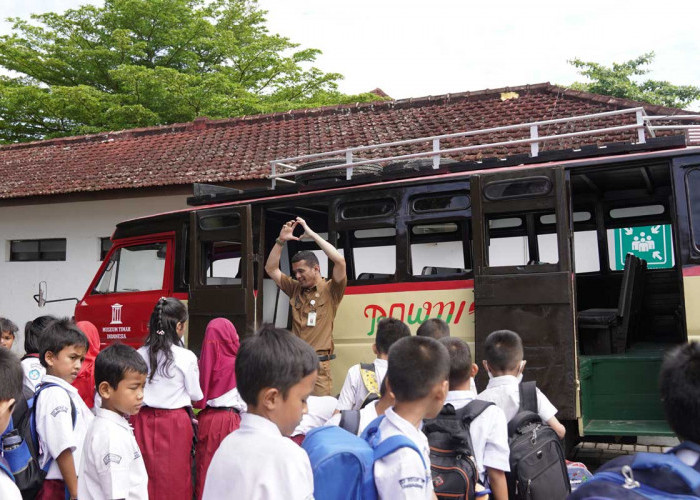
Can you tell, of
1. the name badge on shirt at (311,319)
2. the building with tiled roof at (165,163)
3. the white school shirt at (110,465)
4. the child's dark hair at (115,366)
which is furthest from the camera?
the building with tiled roof at (165,163)

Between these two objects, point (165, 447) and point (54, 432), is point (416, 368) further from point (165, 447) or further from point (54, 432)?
point (165, 447)

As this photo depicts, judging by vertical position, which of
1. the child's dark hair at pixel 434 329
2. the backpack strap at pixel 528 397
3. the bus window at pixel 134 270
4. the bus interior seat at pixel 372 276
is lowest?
the backpack strap at pixel 528 397

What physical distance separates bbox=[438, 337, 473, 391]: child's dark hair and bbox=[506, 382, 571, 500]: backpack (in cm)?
44

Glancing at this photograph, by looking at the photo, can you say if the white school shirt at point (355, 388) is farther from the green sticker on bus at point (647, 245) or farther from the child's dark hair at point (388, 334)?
the green sticker on bus at point (647, 245)

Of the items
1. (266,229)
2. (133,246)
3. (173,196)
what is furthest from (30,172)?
(266,229)

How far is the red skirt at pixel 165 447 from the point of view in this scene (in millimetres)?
4418

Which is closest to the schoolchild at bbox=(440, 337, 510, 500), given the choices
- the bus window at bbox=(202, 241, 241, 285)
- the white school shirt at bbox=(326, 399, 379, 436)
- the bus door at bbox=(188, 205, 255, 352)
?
the white school shirt at bbox=(326, 399, 379, 436)

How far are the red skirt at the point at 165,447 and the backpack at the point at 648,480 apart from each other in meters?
3.31

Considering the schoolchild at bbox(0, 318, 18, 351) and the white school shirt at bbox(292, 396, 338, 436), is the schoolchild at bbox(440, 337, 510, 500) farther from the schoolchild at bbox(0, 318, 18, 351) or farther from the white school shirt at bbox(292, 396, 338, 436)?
the schoolchild at bbox(0, 318, 18, 351)

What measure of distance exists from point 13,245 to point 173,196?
15.8 ft

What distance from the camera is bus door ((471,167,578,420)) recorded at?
213 inches

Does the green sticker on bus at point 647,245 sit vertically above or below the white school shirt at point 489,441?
above

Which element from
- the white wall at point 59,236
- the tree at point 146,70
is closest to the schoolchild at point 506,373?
the white wall at point 59,236

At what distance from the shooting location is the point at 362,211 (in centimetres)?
645
